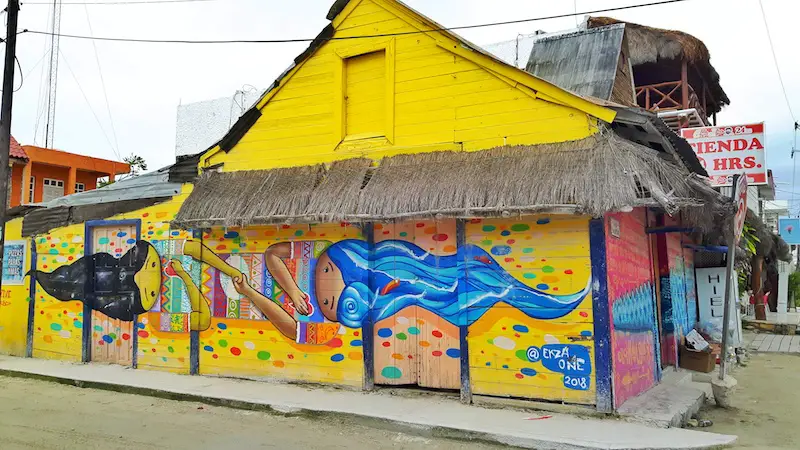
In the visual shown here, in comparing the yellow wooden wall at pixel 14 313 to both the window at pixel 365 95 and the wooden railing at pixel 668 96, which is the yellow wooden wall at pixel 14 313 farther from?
the wooden railing at pixel 668 96

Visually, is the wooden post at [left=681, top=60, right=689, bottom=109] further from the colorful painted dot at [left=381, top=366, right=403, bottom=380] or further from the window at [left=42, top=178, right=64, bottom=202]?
the window at [left=42, top=178, right=64, bottom=202]

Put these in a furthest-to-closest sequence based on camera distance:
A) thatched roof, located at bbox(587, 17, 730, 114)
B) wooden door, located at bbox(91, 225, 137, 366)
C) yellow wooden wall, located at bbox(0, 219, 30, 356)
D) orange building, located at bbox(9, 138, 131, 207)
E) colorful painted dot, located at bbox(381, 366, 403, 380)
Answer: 1. orange building, located at bbox(9, 138, 131, 207)
2. thatched roof, located at bbox(587, 17, 730, 114)
3. yellow wooden wall, located at bbox(0, 219, 30, 356)
4. wooden door, located at bbox(91, 225, 137, 366)
5. colorful painted dot, located at bbox(381, 366, 403, 380)

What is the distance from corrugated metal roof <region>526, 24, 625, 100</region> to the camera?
30.4 feet

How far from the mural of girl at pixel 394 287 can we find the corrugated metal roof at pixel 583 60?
11.3 ft

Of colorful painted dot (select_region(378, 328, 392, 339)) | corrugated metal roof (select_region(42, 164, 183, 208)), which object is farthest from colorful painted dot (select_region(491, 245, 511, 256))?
corrugated metal roof (select_region(42, 164, 183, 208))

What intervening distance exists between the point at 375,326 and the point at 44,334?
786cm

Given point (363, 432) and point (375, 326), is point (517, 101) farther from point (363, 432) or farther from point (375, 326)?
point (363, 432)

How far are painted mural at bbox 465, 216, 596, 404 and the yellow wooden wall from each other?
10009 millimetres

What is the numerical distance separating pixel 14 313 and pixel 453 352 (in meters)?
10.1

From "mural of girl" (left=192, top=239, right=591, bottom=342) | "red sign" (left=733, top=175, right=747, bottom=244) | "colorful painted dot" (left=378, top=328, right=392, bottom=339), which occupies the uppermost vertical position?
"red sign" (left=733, top=175, right=747, bottom=244)

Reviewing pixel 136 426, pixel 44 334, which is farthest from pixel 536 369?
pixel 44 334

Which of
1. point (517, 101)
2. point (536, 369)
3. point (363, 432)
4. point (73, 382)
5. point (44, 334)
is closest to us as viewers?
point (363, 432)

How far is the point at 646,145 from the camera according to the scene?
8461mm

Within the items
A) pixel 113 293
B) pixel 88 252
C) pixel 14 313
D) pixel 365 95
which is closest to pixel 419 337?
pixel 365 95
